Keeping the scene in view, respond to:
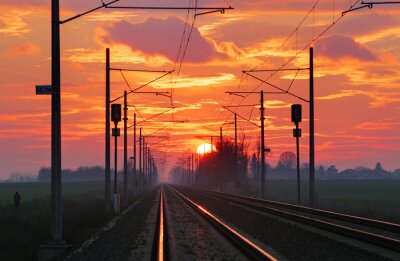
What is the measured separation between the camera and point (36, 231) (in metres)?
27.8

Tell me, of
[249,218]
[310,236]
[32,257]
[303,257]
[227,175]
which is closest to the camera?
[303,257]

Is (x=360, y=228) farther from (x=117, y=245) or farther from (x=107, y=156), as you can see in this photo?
(x=107, y=156)

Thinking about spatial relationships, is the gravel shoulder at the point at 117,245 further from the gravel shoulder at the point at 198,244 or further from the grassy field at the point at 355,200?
the grassy field at the point at 355,200

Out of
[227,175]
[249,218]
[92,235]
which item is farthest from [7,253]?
[227,175]

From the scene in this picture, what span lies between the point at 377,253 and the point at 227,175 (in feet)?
297

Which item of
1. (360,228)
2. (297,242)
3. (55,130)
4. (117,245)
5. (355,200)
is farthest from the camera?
(355,200)

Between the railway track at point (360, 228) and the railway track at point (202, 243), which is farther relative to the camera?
the railway track at point (360, 228)

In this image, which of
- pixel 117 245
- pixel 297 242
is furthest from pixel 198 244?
pixel 297 242

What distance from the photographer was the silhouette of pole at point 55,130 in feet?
67.2

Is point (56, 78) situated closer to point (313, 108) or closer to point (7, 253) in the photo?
point (7, 253)

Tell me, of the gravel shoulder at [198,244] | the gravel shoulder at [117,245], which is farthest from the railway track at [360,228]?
the gravel shoulder at [117,245]

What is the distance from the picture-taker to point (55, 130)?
20703 millimetres

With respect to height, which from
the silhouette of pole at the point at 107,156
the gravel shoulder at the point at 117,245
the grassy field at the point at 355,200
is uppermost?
the silhouette of pole at the point at 107,156

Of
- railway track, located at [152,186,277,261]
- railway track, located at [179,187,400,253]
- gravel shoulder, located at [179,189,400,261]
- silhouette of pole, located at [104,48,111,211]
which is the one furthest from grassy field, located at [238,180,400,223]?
silhouette of pole, located at [104,48,111,211]
